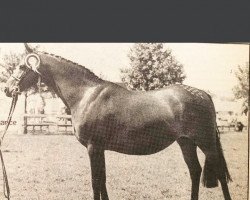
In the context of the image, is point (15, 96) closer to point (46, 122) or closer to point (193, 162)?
point (46, 122)

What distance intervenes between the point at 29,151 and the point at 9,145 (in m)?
0.15

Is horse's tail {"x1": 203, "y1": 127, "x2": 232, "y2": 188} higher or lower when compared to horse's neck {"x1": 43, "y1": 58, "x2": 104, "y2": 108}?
lower

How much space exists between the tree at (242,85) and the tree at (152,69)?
1.25 ft

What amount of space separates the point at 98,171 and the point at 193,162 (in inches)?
25.7

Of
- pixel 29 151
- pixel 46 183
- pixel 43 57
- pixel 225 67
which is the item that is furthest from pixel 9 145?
pixel 225 67

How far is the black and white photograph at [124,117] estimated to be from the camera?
3.21 meters

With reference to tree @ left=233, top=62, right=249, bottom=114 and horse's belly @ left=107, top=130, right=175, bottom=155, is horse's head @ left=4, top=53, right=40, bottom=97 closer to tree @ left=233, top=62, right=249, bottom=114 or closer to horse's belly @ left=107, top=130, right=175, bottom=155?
horse's belly @ left=107, top=130, right=175, bottom=155

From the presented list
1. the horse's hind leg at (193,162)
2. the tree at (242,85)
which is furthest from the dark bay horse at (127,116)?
the tree at (242,85)

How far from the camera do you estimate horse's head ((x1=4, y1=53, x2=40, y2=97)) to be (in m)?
3.24

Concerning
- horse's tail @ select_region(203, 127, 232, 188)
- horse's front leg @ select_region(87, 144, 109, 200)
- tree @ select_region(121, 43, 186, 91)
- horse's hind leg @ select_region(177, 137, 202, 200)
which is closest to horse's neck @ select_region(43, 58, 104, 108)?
tree @ select_region(121, 43, 186, 91)

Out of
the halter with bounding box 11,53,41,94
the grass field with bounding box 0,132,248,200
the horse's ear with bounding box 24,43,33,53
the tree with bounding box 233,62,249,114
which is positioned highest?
the horse's ear with bounding box 24,43,33,53

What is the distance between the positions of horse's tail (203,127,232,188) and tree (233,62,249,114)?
0.94 ft

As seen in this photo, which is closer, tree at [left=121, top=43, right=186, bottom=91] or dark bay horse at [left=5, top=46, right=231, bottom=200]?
dark bay horse at [left=5, top=46, right=231, bottom=200]

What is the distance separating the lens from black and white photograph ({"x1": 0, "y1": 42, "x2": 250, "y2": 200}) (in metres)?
3.21
